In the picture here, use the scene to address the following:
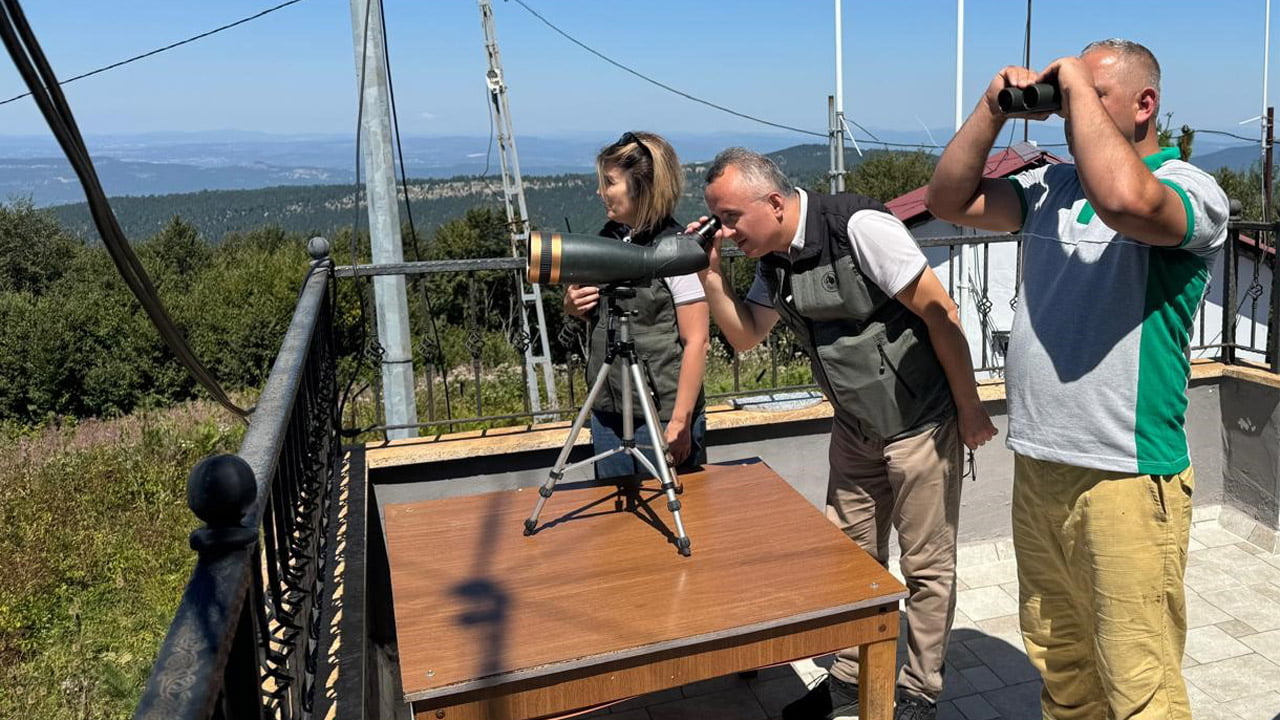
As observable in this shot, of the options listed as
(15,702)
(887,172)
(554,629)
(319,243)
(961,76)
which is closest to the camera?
(554,629)

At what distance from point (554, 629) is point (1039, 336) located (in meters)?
1.17

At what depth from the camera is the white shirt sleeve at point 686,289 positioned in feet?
8.98

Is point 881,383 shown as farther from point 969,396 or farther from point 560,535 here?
point 560,535

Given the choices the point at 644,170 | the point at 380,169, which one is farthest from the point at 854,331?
the point at 380,169

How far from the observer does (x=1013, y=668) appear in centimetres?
330

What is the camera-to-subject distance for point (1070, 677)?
220 centimetres

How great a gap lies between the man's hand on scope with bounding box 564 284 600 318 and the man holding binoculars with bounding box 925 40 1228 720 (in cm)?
96

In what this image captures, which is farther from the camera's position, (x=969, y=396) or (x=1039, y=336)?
(x=969, y=396)

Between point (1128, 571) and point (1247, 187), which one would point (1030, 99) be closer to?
point (1128, 571)

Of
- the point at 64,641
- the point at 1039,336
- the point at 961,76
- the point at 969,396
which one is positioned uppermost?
the point at 961,76

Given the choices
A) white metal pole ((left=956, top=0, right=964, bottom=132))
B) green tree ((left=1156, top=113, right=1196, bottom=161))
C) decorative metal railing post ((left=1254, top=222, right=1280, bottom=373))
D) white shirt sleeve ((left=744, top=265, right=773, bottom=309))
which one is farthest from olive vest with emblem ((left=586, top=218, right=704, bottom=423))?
white metal pole ((left=956, top=0, right=964, bottom=132))

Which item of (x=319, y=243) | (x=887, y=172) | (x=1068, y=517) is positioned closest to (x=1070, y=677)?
(x=1068, y=517)

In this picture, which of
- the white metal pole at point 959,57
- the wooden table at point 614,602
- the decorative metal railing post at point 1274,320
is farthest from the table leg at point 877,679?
the white metal pole at point 959,57

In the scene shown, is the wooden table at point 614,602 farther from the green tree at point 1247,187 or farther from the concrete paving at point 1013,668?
the green tree at point 1247,187
